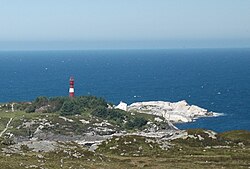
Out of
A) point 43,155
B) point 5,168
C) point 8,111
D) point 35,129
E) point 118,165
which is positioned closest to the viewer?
point 5,168

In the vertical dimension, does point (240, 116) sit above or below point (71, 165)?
below

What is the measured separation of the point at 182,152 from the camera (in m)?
65.2

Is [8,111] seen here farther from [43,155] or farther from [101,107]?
[43,155]

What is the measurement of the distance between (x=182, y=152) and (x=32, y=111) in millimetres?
95150

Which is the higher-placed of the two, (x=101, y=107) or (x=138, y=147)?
(x=138, y=147)

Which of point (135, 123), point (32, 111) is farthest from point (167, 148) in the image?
point (32, 111)

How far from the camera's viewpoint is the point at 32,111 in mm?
152125

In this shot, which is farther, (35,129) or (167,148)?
(35,129)

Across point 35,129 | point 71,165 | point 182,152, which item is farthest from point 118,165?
point 35,129

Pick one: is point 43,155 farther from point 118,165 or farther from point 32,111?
point 32,111

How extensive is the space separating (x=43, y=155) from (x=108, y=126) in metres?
77.4

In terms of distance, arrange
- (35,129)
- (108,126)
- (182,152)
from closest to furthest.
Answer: (182,152) → (35,129) → (108,126)

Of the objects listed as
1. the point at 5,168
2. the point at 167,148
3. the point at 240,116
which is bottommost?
the point at 240,116

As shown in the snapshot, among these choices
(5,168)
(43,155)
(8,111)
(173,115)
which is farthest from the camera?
(173,115)
